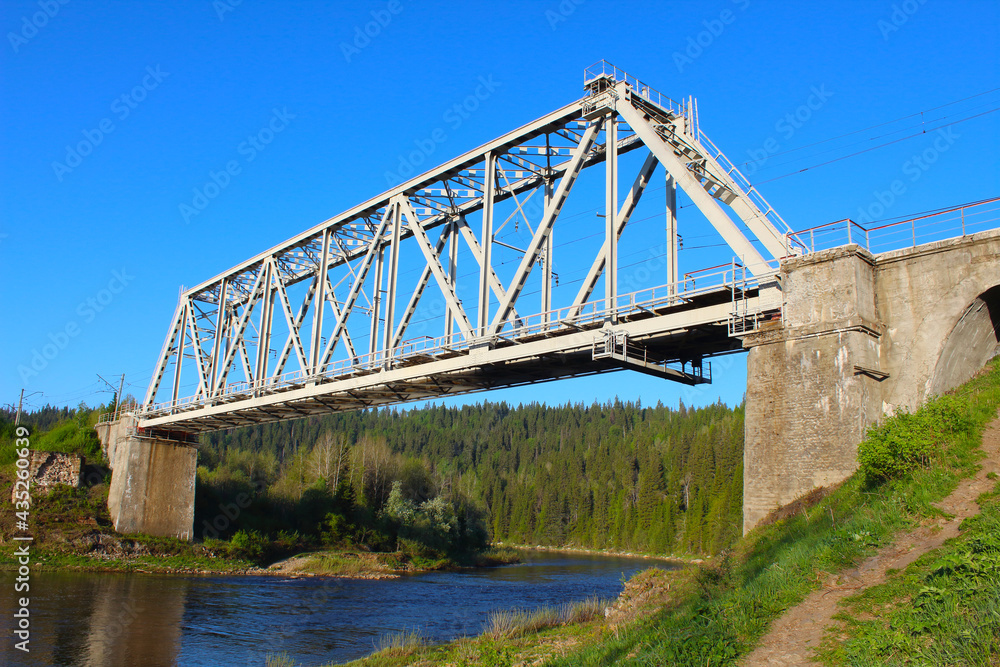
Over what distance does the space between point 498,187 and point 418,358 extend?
9209 mm

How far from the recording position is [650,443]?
135 meters

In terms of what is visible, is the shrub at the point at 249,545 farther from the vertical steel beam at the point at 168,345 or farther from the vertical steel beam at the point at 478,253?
the vertical steel beam at the point at 478,253

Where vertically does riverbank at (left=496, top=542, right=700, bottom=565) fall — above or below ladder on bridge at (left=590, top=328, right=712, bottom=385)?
below

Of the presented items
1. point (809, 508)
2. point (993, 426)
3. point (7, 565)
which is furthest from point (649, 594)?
point (7, 565)

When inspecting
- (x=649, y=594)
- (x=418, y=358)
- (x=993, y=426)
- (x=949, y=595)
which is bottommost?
(x=649, y=594)

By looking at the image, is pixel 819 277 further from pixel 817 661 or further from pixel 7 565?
pixel 7 565

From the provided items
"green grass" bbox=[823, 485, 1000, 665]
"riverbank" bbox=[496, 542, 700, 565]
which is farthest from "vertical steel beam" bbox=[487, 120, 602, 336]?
"riverbank" bbox=[496, 542, 700, 565]

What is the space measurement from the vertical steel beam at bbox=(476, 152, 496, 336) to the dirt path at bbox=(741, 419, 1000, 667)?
59.3 ft

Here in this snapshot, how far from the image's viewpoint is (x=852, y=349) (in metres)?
17.5

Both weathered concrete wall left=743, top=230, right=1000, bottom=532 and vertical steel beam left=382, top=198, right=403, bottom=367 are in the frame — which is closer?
weathered concrete wall left=743, top=230, right=1000, bottom=532

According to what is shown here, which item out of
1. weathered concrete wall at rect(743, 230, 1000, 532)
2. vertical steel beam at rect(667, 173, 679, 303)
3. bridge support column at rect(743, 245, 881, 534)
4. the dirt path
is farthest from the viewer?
vertical steel beam at rect(667, 173, 679, 303)

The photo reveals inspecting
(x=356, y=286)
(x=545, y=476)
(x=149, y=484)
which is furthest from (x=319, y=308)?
(x=545, y=476)

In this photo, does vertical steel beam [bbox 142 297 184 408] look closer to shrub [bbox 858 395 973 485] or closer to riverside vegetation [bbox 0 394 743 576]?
riverside vegetation [bbox 0 394 743 576]

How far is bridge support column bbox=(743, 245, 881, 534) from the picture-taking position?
17375 mm
